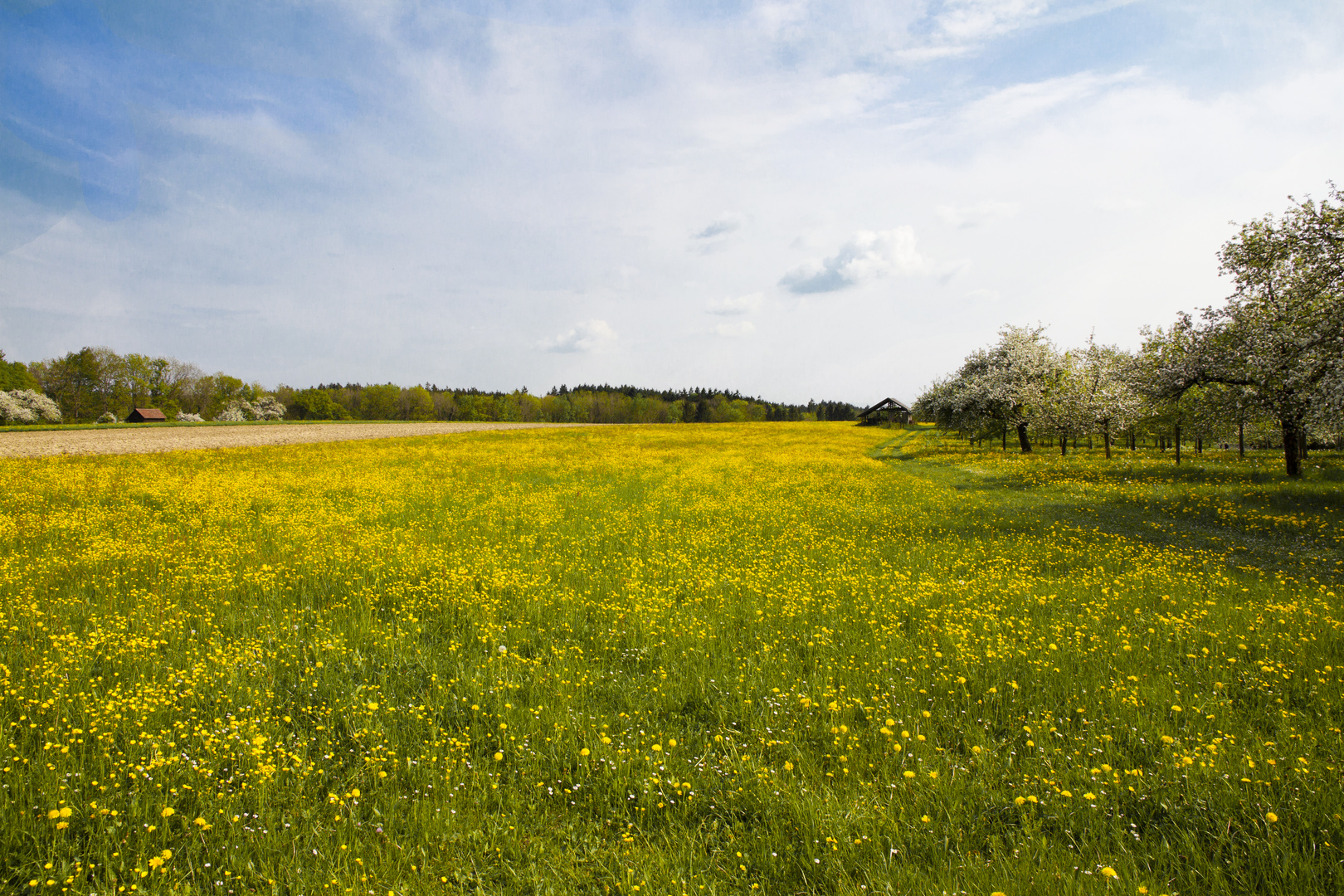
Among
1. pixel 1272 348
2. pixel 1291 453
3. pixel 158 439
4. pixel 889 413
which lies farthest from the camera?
pixel 889 413

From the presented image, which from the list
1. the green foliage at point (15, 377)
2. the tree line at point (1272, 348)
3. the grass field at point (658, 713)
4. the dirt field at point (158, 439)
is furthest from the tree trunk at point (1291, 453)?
the green foliage at point (15, 377)

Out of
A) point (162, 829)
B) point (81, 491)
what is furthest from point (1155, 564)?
point (81, 491)

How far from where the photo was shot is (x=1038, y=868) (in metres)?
3.63

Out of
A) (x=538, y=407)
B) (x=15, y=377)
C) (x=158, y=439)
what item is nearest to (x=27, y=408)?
(x=15, y=377)

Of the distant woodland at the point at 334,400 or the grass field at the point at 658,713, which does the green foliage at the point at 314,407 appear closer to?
the distant woodland at the point at 334,400

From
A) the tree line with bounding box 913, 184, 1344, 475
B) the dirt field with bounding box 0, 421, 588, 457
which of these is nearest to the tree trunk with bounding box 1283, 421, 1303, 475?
the tree line with bounding box 913, 184, 1344, 475

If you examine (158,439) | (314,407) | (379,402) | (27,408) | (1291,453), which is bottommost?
(1291,453)

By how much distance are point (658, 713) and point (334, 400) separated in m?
147

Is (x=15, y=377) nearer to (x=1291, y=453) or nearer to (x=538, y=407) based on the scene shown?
(x=538, y=407)

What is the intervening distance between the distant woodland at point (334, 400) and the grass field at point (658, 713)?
105 metres

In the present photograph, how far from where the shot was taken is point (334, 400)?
128 m

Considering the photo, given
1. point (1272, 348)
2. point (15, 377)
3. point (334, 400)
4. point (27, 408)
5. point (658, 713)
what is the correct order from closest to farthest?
point (658, 713) < point (1272, 348) < point (27, 408) < point (15, 377) < point (334, 400)

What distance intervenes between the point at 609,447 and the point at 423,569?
30852mm

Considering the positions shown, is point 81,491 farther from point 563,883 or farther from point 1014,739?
point 1014,739
